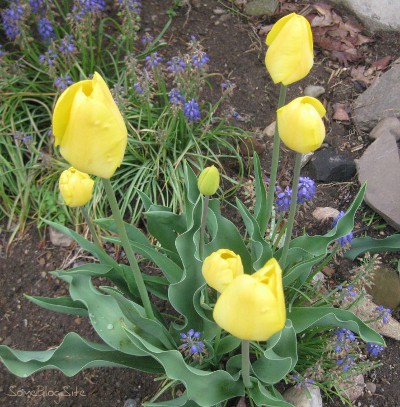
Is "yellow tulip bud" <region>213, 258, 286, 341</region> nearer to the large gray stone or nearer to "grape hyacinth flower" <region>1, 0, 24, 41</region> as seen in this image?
"grape hyacinth flower" <region>1, 0, 24, 41</region>

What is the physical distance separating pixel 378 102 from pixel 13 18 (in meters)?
1.73

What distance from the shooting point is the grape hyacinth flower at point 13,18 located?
262 cm

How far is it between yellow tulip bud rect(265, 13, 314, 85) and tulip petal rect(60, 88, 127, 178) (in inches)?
18.6

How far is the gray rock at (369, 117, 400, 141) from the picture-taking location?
2729 millimetres

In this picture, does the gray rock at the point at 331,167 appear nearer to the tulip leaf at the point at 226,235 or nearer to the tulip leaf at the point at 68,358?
the tulip leaf at the point at 226,235

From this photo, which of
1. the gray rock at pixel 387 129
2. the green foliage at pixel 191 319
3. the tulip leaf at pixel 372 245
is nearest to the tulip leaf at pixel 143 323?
the green foliage at pixel 191 319

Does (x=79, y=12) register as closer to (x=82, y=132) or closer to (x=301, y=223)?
(x=301, y=223)

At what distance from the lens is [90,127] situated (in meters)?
1.02

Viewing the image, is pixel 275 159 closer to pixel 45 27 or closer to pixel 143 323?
pixel 143 323

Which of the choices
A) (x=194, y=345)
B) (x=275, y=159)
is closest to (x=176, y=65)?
(x=275, y=159)

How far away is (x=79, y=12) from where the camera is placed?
268 cm

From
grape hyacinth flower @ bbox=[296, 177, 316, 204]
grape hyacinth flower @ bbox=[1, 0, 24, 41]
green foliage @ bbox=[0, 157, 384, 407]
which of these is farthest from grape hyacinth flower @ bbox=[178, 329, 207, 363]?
grape hyacinth flower @ bbox=[1, 0, 24, 41]

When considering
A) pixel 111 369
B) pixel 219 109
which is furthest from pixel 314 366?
pixel 219 109

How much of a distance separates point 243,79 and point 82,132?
6.73ft
